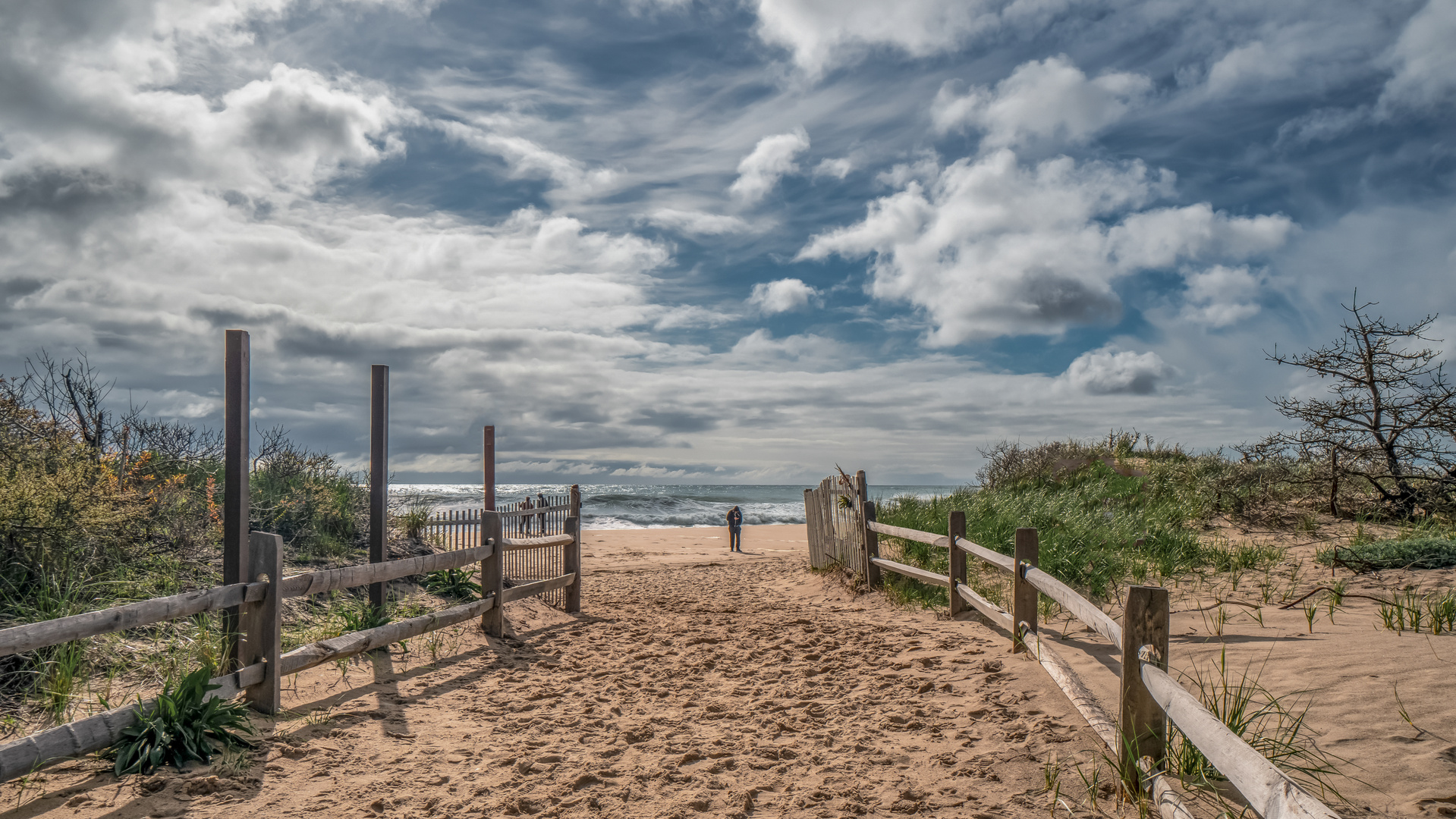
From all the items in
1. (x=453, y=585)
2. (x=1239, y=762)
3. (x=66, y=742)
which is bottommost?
(x=453, y=585)

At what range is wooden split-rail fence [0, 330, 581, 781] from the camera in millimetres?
4051

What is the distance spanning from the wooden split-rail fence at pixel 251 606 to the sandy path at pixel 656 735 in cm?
26

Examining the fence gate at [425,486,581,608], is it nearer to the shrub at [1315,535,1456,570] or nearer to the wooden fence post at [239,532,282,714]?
the wooden fence post at [239,532,282,714]

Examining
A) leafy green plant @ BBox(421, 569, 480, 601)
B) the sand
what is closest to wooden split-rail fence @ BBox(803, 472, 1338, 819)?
the sand

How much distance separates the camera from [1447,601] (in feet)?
19.7

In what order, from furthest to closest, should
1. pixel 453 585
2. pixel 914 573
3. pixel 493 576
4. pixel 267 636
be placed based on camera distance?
pixel 453 585
pixel 914 573
pixel 493 576
pixel 267 636

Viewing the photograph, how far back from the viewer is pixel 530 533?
13.5 metres

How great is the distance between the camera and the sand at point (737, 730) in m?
4.03

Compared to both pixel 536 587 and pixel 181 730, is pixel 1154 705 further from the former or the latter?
pixel 536 587

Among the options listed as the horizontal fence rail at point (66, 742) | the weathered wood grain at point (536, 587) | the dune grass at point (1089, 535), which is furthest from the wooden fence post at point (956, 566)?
the horizontal fence rail at point (66, 742)

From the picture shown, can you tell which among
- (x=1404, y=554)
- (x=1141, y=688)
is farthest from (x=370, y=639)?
(x=1404, y=554)

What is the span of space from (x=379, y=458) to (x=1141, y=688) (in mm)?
7630

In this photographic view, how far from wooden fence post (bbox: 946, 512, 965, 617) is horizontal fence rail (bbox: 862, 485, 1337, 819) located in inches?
38.2

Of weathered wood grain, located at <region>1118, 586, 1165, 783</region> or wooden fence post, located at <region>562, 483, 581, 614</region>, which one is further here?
wooden fence post, located at <region>562, 483, 581, 614</region>
